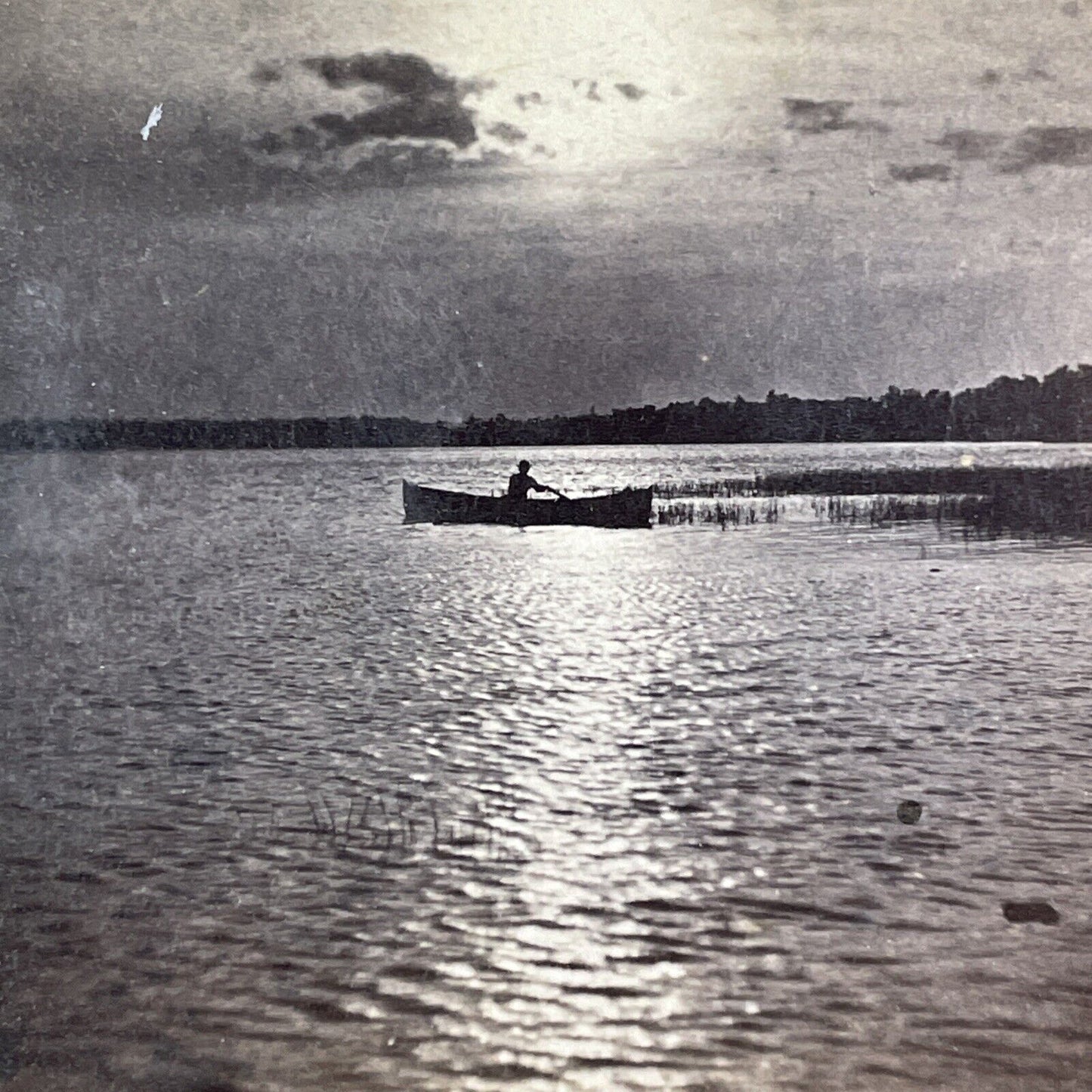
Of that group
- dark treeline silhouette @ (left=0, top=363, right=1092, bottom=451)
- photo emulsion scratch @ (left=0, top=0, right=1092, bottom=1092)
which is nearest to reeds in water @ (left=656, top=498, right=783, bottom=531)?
photo emulsion scratch @ (left=0, top=0, right=1092, bottom=1092)

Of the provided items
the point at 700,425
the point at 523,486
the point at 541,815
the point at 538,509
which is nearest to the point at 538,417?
the point at 700,425

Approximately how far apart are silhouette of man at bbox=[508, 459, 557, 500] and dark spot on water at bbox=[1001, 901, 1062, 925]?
6.59 ft

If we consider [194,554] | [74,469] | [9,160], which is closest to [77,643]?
[74,469]

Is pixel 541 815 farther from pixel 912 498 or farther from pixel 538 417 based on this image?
pixel 912 498

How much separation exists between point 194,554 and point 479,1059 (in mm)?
6071

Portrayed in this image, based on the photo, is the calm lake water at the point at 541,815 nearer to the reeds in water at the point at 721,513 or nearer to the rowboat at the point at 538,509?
the rowboat at the point at 538,509

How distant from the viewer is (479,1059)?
1.75 metres

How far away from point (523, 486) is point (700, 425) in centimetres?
113

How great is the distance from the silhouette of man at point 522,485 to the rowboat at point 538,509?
60 millimetres

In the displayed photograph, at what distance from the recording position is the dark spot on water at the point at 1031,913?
2182 millimetres

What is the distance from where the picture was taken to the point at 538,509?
5090 millimetres

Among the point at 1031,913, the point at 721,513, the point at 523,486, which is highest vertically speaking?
the point at 523,486

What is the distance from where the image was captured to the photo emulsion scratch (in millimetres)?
2170

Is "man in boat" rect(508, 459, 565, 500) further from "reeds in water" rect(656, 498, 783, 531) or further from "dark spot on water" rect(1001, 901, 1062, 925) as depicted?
"dark spot on water" rect(1001, 901, 1062, 925)
